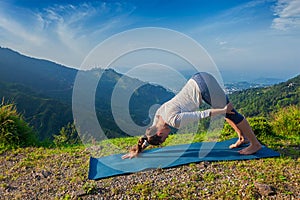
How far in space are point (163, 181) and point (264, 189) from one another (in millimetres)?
1196

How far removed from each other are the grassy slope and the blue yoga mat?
0.48 ft

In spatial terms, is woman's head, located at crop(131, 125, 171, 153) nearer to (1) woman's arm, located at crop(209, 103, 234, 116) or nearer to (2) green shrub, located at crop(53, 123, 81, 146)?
(1) woman's arm, located at crop(209, 103, 234, 116)

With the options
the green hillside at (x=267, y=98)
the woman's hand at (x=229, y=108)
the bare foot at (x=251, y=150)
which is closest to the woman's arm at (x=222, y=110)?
the woman's hand at (x=229, y=108)

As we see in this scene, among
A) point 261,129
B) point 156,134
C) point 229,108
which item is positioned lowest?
point 261,129

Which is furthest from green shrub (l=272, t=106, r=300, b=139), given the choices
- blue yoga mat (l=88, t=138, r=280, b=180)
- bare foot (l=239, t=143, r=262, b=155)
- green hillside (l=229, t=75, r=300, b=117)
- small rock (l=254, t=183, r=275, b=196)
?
green hillside (l=229, t=75, r=300, b=117)

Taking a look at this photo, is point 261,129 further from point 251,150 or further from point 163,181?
point 163,181

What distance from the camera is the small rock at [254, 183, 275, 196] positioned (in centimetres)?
283

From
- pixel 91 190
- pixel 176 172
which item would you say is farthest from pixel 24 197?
pixel 176 172

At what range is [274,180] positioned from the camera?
3.15 meters

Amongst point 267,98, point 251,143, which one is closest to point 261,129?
point 251,143

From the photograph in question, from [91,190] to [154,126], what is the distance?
4.52ft

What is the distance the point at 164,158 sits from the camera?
4219 millimetres

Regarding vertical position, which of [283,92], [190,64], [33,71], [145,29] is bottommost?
[283,92]

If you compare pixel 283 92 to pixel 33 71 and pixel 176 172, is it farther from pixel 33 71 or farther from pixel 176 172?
pixel 33 71
